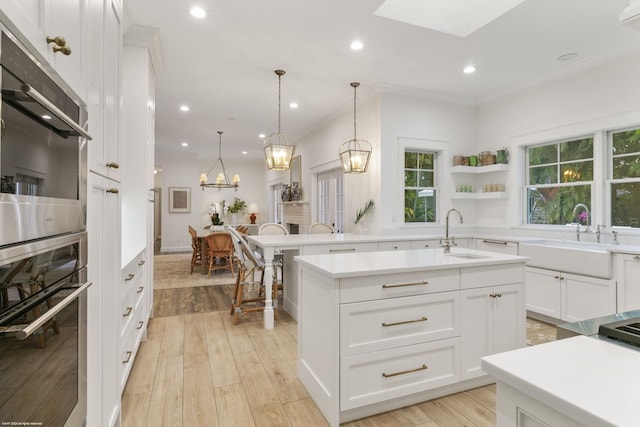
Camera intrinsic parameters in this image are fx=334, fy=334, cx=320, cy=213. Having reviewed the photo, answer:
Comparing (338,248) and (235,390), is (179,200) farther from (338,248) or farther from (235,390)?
(235,390)

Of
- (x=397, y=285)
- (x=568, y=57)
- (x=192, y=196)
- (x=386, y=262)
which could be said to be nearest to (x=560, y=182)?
(x=568, y=57)

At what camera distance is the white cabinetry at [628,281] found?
295 cm

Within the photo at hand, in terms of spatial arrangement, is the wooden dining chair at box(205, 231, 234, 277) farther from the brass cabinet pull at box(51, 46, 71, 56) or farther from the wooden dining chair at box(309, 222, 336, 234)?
the brass cabinet pull at box(51, 46, 71, 56)

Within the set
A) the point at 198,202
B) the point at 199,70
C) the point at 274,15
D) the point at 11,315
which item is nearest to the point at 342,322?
the point at 11,315

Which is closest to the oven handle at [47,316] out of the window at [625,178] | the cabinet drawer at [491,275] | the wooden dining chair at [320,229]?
the cabinet drawer at [491,275]

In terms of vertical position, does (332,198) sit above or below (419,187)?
below

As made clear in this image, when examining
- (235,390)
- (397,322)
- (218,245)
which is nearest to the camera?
(397,322)

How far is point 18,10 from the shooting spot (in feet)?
2.54

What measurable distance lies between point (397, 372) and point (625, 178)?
11.7 feet

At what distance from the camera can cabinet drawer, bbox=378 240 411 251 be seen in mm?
4113

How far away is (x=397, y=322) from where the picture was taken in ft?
6.48

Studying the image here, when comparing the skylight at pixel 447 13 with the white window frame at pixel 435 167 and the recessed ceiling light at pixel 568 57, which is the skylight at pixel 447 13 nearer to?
the recessed ceiling light at pixel 568 57

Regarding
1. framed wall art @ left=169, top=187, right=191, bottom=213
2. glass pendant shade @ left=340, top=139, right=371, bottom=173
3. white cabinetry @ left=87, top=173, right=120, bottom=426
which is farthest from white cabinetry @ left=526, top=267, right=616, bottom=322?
framed wall art @ left=169, top=187, right=191, bottom=213

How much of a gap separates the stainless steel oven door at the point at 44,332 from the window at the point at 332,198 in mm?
4980
